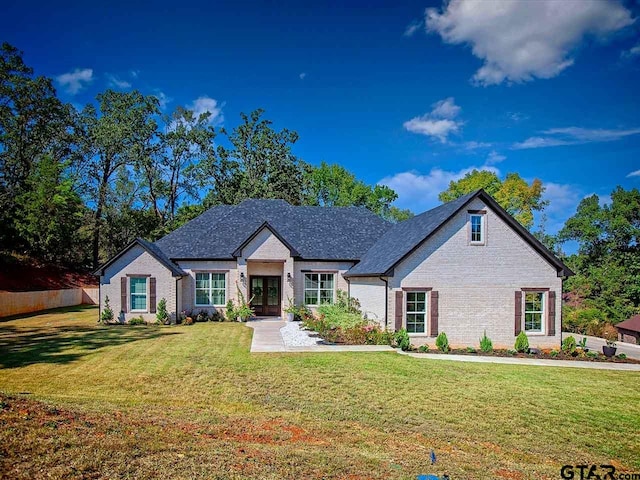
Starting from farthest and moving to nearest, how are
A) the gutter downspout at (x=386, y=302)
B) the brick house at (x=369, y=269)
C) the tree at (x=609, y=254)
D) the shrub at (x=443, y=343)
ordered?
the tree at (x=609, y=254) < the gutter downspout at (x=386, y=302) < the brick house at (x=369, y=269) < the shrub at (x=443, y=343)

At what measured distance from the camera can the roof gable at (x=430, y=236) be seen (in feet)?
53.9

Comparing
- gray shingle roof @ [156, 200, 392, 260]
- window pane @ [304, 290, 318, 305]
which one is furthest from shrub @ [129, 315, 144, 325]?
window pane @ [304, 290, 318, 305]

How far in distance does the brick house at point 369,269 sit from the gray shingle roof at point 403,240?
78mm

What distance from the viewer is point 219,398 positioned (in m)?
9.66

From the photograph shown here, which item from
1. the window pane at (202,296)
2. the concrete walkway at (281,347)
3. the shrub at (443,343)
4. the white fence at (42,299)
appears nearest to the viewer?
the concrete walkway at (281,347)

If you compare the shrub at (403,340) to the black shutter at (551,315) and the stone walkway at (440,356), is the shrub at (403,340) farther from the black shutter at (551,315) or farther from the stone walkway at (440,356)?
the black shutter at (551,315)

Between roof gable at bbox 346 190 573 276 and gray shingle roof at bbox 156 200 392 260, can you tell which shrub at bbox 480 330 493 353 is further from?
gray shingle roof at bbox 156 200 392 260

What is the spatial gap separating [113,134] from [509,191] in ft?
147

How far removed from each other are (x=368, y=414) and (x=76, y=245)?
41.7 meters

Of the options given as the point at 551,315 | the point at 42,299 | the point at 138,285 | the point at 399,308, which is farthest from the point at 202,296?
the point at 551,315

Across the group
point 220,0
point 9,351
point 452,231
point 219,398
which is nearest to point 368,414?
point 219,398

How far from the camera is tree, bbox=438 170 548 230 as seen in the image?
4788cm

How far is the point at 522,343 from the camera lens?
1596cm

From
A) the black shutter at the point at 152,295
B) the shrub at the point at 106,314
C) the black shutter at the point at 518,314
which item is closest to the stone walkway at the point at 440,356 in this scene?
the black shutter at the point at 518,314
